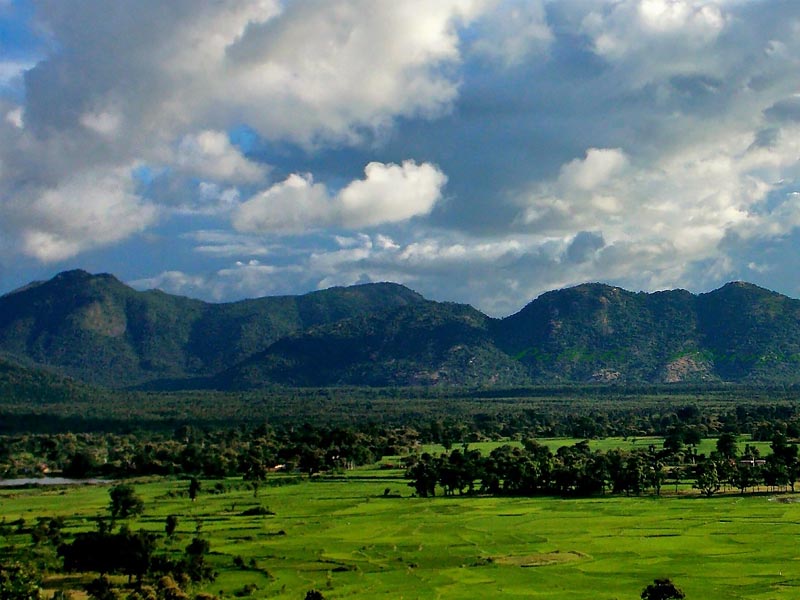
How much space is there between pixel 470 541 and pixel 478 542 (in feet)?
3.75

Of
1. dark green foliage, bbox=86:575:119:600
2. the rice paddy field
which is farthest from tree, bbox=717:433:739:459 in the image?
dark green foliage, bbox=86:575:119:600

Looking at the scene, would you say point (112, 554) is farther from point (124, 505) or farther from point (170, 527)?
point (124, 505)

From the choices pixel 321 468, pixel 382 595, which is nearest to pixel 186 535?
pixel 382 595

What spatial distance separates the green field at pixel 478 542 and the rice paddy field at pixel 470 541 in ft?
0.59

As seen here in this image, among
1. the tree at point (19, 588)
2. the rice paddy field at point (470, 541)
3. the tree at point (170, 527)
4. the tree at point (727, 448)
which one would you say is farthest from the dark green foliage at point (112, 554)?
the tree at point (727, 448)

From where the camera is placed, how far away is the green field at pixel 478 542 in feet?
265

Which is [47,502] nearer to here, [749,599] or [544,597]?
[544,597]

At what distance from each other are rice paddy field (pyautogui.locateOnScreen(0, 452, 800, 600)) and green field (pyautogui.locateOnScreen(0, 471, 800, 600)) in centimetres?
18

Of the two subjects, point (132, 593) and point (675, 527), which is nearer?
point (132, 593)

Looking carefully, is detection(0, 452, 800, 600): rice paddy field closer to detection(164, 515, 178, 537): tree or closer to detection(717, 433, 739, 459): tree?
detection(164, 515, 178, 537): tree

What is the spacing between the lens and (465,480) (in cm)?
15650

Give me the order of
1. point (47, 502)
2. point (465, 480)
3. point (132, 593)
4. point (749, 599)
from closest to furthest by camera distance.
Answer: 1. point (749, 599)
2. point (132, 593)
3. point (47, 502)
4. point (465, 480)

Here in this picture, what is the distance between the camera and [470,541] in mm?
103125

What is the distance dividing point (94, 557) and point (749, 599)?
62744 mm
